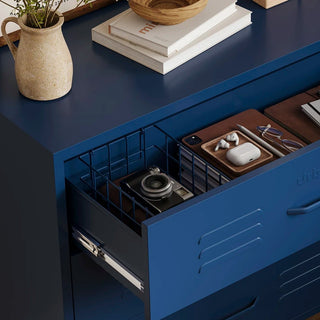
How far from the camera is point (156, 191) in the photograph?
1.63 metres

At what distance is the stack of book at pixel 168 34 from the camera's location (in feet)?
5.89

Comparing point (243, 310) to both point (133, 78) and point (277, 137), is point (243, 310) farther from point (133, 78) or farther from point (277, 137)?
point (133, 78)

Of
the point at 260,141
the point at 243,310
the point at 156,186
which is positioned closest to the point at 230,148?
the point at 260,141

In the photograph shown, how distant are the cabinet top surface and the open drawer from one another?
7 centimetres

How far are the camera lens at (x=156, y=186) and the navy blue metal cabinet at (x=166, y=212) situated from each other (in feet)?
0.31

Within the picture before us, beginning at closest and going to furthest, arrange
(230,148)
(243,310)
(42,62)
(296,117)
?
(42,62), (230,148), (296,117), (243,310)

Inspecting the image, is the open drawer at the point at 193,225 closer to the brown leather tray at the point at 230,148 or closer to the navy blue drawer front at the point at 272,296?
the brown leather tray at the point at 230,148

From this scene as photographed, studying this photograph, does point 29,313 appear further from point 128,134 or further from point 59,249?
point 128,134

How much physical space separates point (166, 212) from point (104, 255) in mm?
226

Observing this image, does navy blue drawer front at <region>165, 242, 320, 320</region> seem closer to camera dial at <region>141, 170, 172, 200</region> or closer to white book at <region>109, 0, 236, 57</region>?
camera dial at <region>141, 170, 172, 200</region>

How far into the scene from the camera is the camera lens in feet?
5.35

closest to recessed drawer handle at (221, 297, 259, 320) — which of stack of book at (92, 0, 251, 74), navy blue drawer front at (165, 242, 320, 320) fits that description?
navy blue drawer front at (165, 242, 320, 320)

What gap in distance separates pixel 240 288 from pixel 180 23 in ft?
1.91

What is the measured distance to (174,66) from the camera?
181cm
